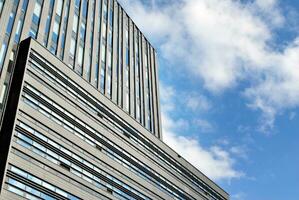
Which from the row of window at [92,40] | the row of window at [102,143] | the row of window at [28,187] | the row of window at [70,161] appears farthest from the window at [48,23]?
the row of window at [28,187]

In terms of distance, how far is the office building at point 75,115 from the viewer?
117 ft

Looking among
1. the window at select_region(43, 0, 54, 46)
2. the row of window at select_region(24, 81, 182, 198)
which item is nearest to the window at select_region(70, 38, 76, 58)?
the window at select_region(43, 0, 54, 46)

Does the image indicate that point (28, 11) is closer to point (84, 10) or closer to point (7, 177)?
point (84, 10)

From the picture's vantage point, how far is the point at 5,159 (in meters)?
32.9

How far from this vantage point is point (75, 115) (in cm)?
4247

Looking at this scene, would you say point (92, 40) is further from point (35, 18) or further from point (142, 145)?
point (142, 145)

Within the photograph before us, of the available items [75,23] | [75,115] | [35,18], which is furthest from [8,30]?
[75,23]

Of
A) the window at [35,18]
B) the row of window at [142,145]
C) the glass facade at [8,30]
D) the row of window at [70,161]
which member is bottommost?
the row of window at [70,161]

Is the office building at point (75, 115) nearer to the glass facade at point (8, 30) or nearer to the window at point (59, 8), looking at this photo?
the glass facade at point (8, 30)

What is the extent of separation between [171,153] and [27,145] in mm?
29028

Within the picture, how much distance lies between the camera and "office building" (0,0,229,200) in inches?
1407

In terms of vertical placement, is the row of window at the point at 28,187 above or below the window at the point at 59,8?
below

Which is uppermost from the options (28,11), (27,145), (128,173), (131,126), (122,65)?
(122,65)

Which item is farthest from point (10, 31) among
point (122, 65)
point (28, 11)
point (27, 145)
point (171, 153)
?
point (171, 153)
